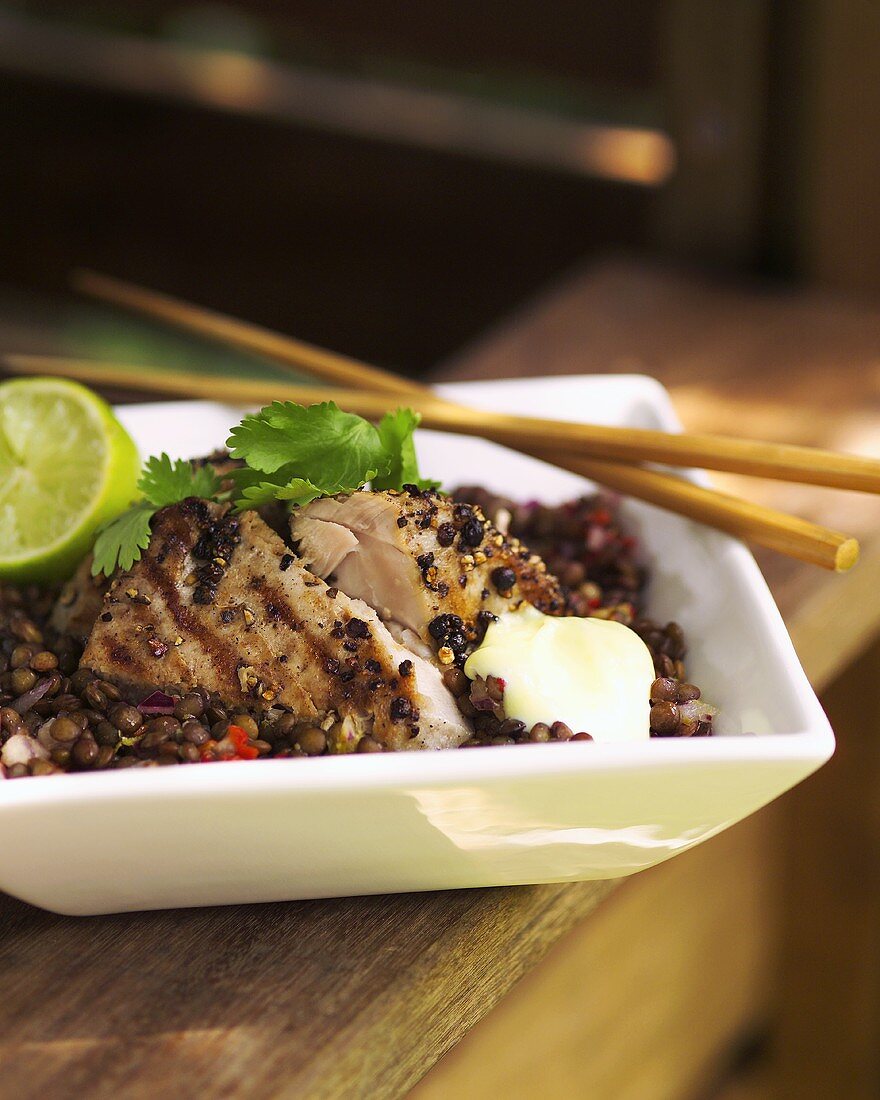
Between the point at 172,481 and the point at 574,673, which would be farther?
the point at 172,481

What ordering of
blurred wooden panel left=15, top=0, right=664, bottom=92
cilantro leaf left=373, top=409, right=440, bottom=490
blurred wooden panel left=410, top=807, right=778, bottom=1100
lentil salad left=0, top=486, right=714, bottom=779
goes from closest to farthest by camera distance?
lentil salad left=0, top=486, right=714, bottom=779, cilantro leaf left=373, top=409, right=440, bottom=490, blurred wooden panel left=410, top=807, right=778, bottom=1100, blurred wooden panel left=15, top=0, right=664, bottom=92

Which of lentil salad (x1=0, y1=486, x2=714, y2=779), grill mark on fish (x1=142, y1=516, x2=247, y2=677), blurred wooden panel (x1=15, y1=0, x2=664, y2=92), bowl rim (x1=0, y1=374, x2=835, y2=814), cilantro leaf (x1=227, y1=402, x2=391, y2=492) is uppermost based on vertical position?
blurred wooden panel (x1=15, y1=0, x2=664, y2=92)

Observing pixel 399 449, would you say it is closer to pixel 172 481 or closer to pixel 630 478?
pixel 172 481

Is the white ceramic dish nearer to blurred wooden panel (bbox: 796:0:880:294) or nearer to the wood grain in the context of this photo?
the wood grain

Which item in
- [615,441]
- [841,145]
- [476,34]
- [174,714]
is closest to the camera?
[174,714]

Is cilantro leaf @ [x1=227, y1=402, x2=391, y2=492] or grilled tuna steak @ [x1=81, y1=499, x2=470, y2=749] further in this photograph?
cilantro leaf @ [x1=227, y1=402, x2=391, y2=492]

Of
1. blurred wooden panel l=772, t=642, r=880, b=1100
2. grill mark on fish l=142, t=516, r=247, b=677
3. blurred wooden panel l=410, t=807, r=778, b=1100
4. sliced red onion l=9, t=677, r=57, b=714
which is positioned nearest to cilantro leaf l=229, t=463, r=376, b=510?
grill mark on fish l=142, t=516, r=247, b=677

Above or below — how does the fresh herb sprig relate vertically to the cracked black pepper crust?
above

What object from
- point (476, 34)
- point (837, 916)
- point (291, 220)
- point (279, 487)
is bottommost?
point (837, 916)

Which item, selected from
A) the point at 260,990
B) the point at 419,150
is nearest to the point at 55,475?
the point at 260,990
